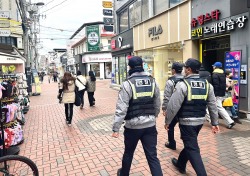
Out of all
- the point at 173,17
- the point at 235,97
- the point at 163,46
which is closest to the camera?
the point at 235,97

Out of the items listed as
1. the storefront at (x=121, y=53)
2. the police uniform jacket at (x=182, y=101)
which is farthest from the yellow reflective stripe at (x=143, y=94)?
the storefront at (x=121, y=53)

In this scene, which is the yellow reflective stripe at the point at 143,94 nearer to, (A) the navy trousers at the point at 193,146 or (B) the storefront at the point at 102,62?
(A) the navy trousers at the point at 193,146

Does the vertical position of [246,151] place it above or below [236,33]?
below

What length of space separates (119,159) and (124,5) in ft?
45.8

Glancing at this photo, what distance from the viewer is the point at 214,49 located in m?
8.56

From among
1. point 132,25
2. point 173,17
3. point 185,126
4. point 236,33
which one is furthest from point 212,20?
point 132,25

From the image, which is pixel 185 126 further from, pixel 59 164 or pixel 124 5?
pixel 124 5

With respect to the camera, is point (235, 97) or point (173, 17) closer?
point (235, 97)

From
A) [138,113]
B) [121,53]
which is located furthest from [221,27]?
[121,53]

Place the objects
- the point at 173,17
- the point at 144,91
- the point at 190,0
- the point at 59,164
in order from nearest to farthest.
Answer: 1. the point at 144,91
2. the point at 59,164
3. the point at 190,0
4. the point at 173,17

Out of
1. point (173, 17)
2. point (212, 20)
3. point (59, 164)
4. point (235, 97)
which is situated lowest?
point (59, 164)

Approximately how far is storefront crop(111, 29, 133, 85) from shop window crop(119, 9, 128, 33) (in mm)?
618

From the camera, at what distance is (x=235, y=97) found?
700 centimetres

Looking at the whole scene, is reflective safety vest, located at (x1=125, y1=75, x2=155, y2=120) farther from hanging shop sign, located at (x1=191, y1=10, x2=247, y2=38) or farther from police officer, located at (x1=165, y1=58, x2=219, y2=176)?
hanging shop sign, located at (x1=191, y1=10, x2=247, y2=38)
